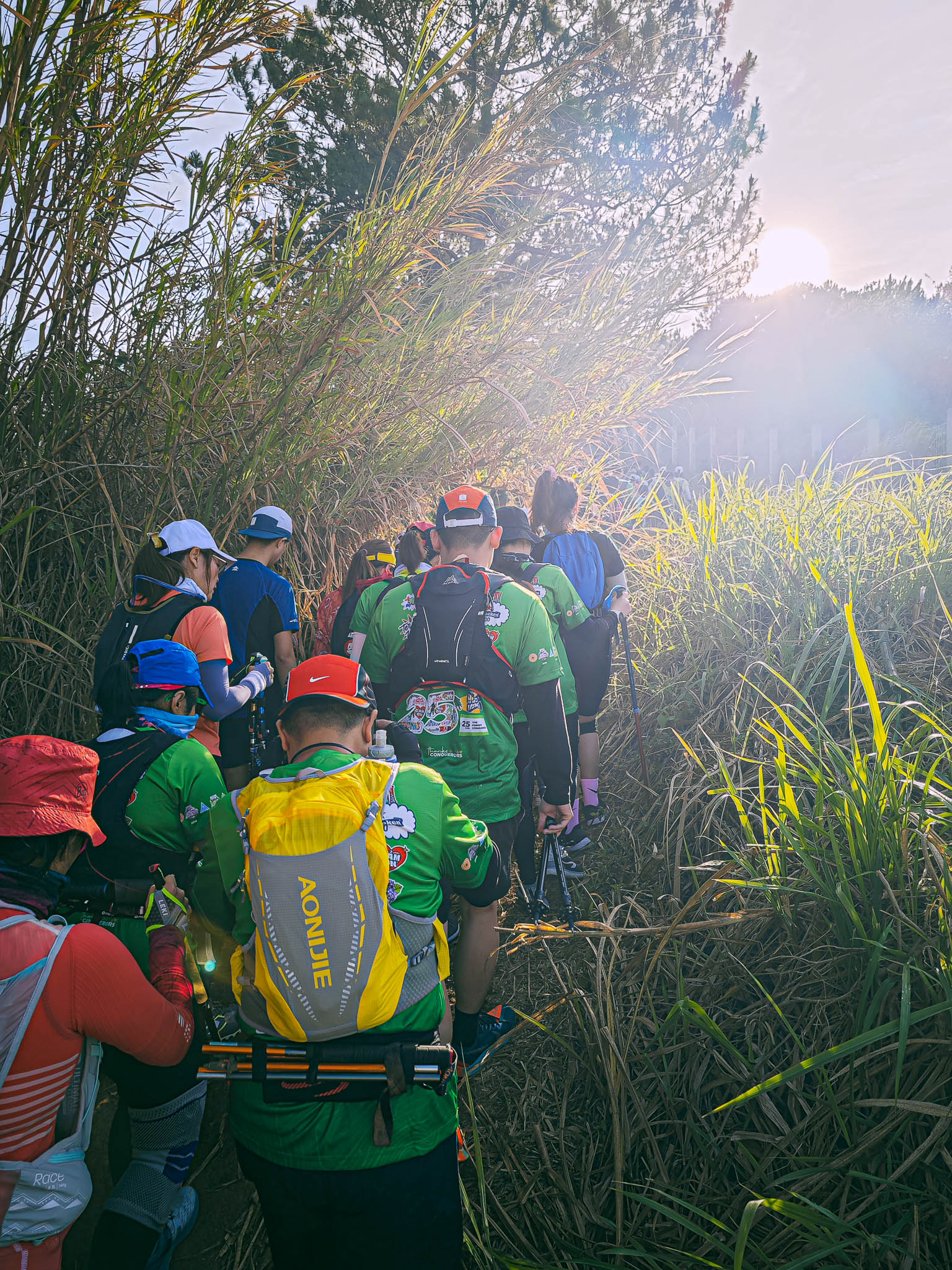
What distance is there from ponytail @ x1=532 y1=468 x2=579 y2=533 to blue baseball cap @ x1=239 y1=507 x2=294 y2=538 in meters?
1.52

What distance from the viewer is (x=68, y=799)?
1.50m

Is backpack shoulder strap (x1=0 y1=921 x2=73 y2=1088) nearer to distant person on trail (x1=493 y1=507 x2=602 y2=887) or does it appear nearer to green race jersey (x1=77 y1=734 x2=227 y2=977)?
green race jersey (x1=77 y1=734 x2=227 y2=977)

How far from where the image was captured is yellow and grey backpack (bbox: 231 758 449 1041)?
131 centimetres

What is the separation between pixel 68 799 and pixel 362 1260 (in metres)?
1.15

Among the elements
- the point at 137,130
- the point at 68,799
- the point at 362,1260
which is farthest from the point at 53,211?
the point at 362,1260

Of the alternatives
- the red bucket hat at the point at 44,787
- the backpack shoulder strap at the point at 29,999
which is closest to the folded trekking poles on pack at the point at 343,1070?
the backpack shoulder strap at the point at 29,999

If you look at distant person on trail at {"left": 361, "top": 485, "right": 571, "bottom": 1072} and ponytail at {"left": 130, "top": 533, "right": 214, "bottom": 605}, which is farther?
distant person on trail at {"left": 361, "top": 485, "right": 571, "bottom": 1072}

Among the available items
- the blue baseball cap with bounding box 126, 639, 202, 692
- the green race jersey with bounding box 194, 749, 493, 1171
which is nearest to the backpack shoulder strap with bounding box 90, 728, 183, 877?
the blue baseball cap with bounding box 126, 639, 202, 692

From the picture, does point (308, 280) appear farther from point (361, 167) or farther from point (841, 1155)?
point (361, 167)

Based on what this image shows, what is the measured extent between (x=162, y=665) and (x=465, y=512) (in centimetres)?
124

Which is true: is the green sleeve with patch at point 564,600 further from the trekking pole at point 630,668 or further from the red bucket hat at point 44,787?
the red bucket hat at point 44,787

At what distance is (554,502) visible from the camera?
3.92 meters

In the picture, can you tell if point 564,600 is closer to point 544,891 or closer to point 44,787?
point 544,891

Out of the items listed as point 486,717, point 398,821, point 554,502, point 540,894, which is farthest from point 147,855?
point 554,502
